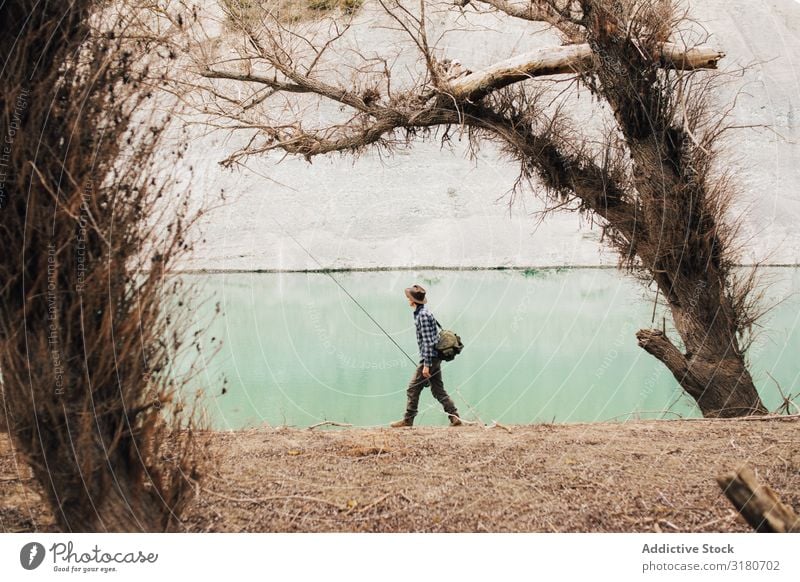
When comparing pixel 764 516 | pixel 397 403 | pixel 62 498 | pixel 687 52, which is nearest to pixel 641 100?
pixel 687 52

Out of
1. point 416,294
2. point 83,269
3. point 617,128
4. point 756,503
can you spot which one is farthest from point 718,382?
point 83,269

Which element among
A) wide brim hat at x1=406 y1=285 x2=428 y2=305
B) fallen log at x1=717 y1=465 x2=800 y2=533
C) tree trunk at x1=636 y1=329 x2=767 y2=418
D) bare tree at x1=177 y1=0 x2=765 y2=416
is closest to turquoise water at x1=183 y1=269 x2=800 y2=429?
tree trunk at x1=636 y1=329 x2=767 y2=418

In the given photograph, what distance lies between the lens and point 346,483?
475cm

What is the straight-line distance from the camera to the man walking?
7.85 metres

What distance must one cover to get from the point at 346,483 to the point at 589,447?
215 centimetres

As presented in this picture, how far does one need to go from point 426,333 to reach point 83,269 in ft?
16.0

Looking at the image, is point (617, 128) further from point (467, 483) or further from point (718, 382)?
point (467, 483)

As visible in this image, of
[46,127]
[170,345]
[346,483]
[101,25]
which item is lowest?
[346,483]

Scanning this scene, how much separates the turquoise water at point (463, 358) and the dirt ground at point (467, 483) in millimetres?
619

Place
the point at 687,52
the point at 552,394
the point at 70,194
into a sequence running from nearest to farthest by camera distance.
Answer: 1. the point at 70,194
2. the point at 687,52
3. the point at 552,394

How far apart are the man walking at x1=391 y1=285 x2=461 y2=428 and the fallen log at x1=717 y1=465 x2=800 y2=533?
4311 mm

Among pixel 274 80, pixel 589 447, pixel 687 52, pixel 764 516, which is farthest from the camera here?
pixel 274 80

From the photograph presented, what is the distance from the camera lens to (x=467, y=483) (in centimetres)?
475

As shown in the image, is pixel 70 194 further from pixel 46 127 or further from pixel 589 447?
pixel 589 447
